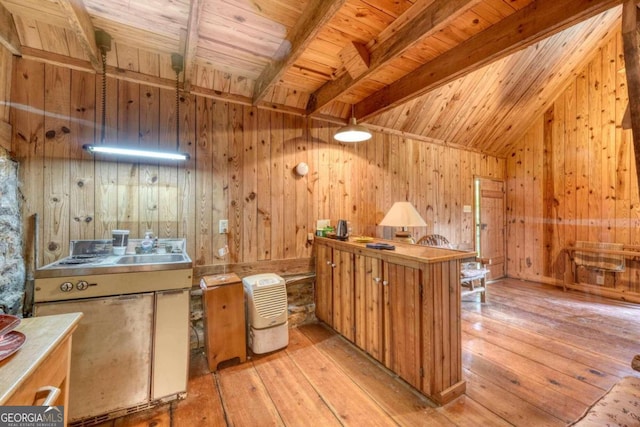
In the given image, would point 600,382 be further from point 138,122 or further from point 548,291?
point 138,122

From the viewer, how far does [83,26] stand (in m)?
1.72

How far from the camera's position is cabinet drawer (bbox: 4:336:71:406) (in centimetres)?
72

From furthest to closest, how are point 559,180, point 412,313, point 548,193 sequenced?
1. point 548,193
2. point 559,180
3. point 412,313

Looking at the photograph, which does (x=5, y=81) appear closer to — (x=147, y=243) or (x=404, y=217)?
(x=147, y=243)

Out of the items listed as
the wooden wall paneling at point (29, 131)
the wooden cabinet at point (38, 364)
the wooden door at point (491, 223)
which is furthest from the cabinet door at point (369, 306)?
the wooden door at point (491, 223)

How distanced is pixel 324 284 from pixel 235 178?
4.86ft

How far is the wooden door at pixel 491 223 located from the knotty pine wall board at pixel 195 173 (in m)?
1.96

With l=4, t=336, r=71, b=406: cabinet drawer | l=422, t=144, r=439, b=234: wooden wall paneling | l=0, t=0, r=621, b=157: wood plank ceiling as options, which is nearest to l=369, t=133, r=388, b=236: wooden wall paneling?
l=0, t=0, r=621, b=157: wood plank ceiling

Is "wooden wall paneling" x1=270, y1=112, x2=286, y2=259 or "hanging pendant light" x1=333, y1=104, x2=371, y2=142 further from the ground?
"hanging pendant light" x1=333, y1=104, x2=371, y2=142

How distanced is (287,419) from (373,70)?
8.48 ft

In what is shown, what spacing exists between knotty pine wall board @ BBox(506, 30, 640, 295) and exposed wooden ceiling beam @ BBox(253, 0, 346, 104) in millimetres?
4825

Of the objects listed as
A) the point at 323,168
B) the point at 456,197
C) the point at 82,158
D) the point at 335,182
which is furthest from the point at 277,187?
the point at 456,197

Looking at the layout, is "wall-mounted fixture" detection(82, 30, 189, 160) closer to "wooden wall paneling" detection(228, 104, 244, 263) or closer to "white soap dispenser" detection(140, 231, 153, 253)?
"wooden wall paneling" detection(228, 104, 244, 263)

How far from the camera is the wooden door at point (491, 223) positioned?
4805 millimetres
